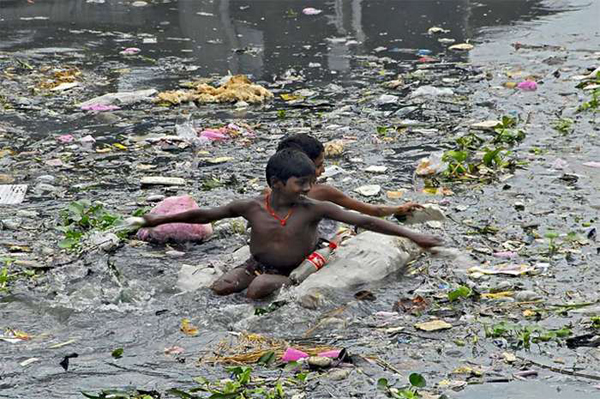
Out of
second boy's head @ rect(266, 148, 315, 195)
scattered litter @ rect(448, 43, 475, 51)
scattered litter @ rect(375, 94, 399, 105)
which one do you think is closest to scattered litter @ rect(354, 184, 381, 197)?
second boy's head @ rect(266, 148, 315, 195)

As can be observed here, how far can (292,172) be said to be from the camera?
5.49m

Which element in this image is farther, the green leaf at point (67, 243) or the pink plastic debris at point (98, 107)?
the pink plastic debris at point (98, 107)

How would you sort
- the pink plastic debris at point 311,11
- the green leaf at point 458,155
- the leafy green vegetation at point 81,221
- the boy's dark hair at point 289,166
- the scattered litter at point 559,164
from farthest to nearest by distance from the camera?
the pink plastic debris at point 311,11 → the scattered litter at point 559,164 → the green leaf at point 458,155 → the leafy green vegetation at point 81,221 → the boy's dark hair at point 289,166

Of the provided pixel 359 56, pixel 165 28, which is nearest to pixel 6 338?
pixel 359 56

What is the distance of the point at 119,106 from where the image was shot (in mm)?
9508

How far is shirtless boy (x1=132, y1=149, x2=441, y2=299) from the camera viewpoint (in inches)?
217

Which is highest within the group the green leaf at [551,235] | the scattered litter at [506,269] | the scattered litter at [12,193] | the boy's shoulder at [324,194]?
the boy's shoulder at [324,194]

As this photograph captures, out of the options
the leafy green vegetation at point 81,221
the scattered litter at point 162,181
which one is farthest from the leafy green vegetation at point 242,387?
the scattered litter at point 162,181

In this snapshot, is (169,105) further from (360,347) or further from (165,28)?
(360,347)

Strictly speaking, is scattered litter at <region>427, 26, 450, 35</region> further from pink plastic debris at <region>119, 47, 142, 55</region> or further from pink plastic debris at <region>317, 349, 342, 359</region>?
pink plastic debris at <region>317, 349, 342, 359</region>

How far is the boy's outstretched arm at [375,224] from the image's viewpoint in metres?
5.37

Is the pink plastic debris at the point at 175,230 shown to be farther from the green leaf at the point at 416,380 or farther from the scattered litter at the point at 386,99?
the scattered litter at the point at 386,99

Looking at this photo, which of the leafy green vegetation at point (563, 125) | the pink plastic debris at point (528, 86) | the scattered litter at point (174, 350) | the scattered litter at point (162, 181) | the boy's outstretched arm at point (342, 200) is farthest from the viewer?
the pink plastic debris at point (528, 86)

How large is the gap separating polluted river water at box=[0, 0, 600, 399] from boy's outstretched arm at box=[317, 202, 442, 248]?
258 mm
